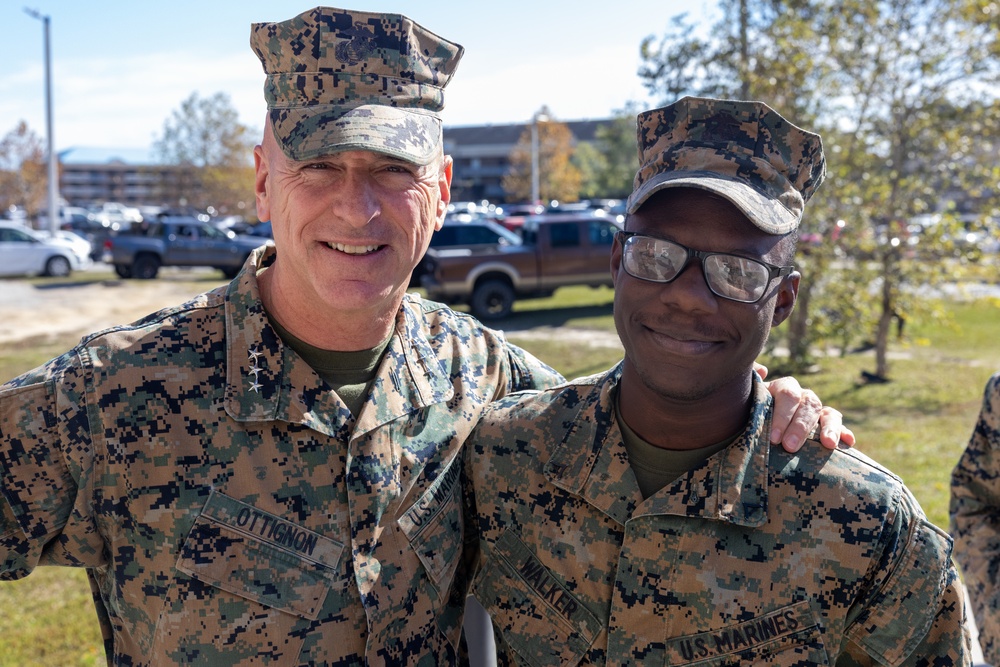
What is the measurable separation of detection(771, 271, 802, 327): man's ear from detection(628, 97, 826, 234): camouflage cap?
0.13 metres

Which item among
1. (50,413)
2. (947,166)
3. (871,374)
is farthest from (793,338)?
(50,413)

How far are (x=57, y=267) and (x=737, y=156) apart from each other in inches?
995

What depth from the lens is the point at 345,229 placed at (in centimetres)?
219

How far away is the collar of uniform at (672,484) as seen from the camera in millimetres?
2078

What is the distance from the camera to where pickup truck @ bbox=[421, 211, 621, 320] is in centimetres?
1537

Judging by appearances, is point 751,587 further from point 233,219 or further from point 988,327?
point 233,219

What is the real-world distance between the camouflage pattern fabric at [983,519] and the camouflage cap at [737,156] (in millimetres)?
1350

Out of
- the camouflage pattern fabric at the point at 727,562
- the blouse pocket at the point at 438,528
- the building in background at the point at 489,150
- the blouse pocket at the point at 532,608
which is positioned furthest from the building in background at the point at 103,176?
the camouflage pattern fabric at the point at 727,562

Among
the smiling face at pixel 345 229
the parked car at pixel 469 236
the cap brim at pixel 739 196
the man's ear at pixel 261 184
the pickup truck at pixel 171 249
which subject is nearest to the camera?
the cap brim at pixel 739 196

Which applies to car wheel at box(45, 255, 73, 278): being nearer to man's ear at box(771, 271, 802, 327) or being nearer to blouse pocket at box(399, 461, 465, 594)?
blouse pocket at box(399, 461, 465, 594)

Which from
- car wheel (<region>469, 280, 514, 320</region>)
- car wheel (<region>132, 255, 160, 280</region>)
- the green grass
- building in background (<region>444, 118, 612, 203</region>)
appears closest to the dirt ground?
car wheel (<region>132, 255, 160, 280</region>)

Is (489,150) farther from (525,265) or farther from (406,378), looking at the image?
(406,378)

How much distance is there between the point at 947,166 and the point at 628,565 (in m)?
10.6

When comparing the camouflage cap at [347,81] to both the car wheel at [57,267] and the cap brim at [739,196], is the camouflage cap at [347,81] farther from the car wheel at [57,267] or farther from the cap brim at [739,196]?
the car wheel at [57,267]
